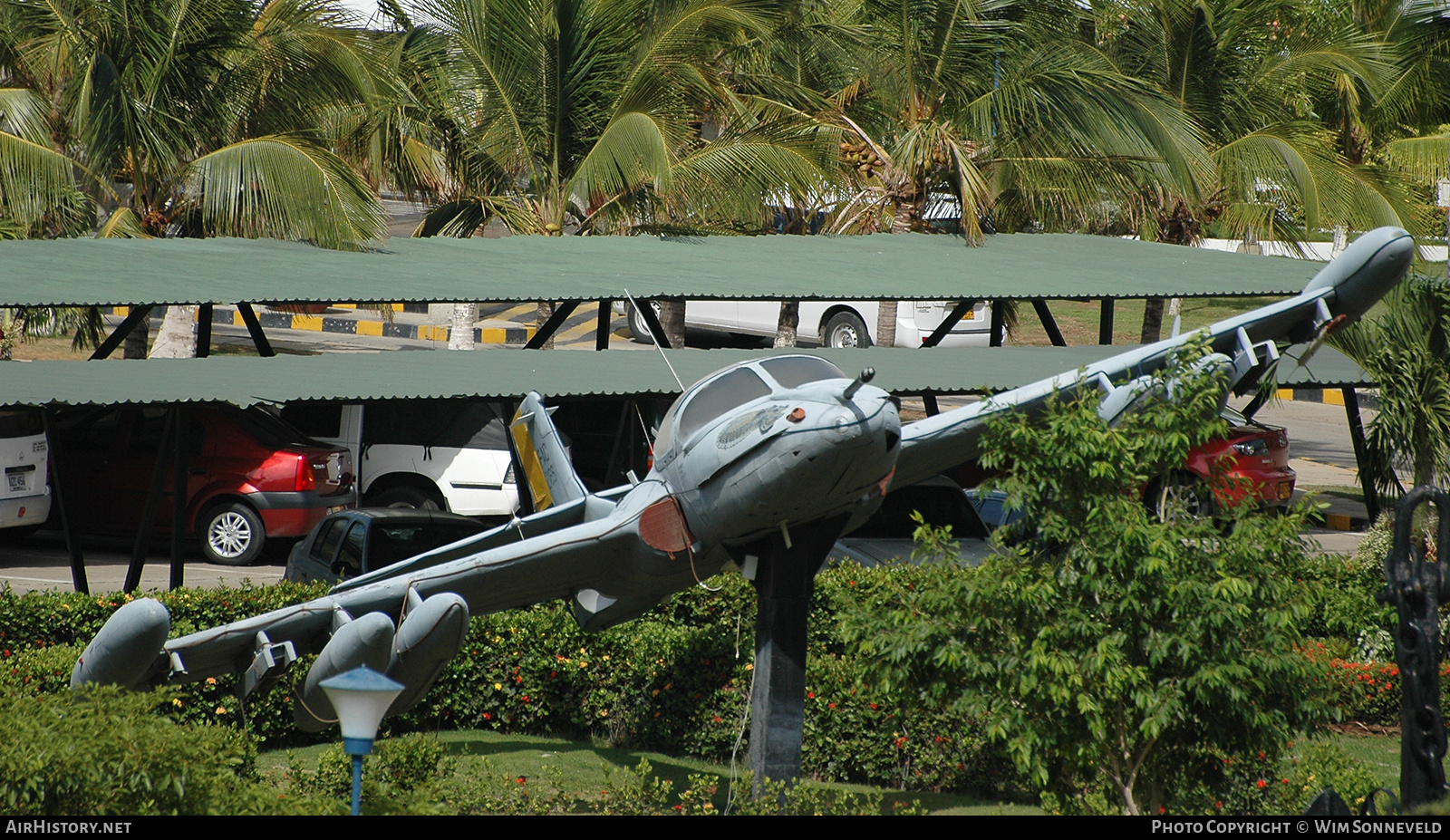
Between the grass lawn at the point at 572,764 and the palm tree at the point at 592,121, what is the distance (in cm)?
824

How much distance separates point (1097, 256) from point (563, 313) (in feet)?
24.8

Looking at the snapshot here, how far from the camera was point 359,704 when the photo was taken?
6543mm

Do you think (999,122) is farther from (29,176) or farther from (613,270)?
(29,176)

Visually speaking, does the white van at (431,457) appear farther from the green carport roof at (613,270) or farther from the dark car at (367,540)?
the dark car at (367,540)

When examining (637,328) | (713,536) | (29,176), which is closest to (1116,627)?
(713,536)

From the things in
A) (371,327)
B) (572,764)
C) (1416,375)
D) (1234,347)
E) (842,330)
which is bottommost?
(572,764)

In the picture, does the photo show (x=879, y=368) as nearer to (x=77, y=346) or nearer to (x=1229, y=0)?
(x=1229, y=0)

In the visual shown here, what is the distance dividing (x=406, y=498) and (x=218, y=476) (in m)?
2.49

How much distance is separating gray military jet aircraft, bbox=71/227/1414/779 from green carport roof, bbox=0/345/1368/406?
2907 millimetres

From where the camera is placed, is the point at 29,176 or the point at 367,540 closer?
the point at 367,540

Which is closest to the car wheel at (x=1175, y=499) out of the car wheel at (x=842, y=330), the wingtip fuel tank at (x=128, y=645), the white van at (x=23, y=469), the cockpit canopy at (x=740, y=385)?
the cockpit canopy at (x=740, y=385)

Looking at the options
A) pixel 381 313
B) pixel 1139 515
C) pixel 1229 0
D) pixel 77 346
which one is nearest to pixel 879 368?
pixel 1139 515

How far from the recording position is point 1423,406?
12.1 m

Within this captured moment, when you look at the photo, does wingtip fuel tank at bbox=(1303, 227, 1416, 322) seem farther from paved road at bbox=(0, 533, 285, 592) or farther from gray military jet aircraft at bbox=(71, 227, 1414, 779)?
paved road at bbox=(0, 533, 285, 592)
